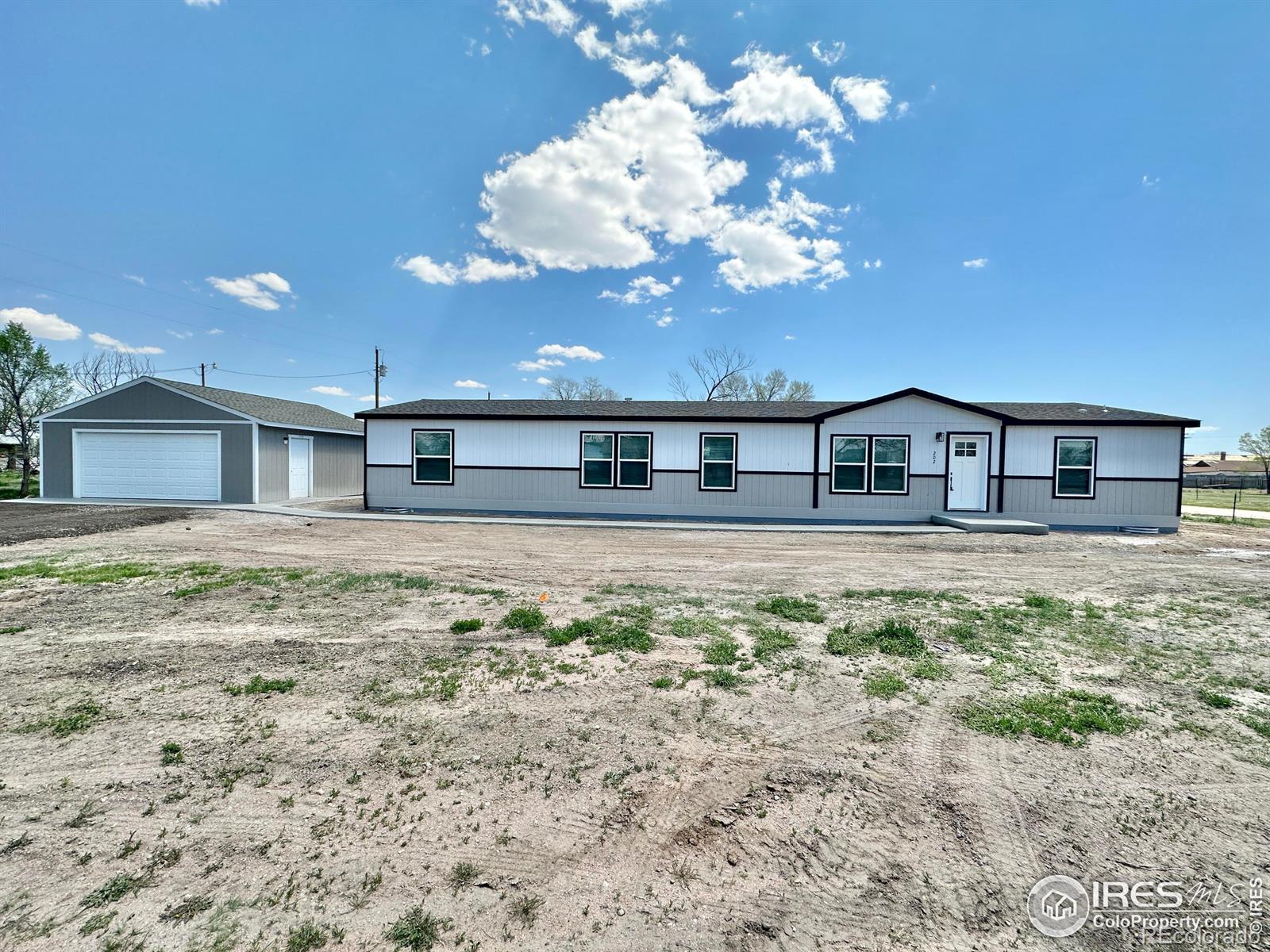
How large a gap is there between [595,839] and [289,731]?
7.55ft

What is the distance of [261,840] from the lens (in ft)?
8.45

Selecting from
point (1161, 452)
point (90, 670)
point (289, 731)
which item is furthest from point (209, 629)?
point (1161, 452)

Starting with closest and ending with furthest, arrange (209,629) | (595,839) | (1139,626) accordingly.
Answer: (595,839) → (209,629) → (1139,626)

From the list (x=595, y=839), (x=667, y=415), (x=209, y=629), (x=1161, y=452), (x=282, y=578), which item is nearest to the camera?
(x=595, y=839)

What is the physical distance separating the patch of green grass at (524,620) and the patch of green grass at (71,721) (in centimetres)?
307

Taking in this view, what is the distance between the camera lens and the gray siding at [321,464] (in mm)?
19047

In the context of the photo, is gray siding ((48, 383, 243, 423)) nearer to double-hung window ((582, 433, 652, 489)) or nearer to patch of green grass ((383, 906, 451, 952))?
double-hung window ((582, 433, 652, 489))

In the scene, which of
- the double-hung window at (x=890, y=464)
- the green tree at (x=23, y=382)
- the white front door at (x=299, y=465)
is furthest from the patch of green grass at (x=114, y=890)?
the green tree at (x=23, y=382)

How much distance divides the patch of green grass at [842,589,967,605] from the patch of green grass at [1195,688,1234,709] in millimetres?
2733

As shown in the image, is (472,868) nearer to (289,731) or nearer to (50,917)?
(50,917)

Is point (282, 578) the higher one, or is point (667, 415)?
point (667, 415)

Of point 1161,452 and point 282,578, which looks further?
point 1161,452

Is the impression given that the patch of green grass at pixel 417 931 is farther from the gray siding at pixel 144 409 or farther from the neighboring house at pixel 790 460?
the gray siding at pixel 144 409

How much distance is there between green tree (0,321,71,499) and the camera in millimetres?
23344
